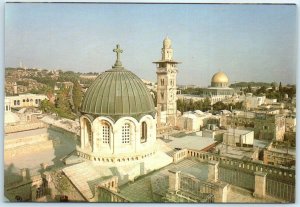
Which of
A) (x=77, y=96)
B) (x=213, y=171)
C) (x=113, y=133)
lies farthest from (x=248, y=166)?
(x=77, y=96)

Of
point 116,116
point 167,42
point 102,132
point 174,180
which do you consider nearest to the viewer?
point 174,180

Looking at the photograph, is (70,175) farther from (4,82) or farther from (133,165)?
(4,82)

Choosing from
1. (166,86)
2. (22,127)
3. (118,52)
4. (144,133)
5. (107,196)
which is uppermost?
(118,52)

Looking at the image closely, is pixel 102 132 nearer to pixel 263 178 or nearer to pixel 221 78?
pixel 221 78

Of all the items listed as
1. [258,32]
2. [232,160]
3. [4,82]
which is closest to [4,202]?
[4,82]

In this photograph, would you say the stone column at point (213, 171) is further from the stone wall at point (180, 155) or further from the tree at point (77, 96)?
the tree at point (77, 96)

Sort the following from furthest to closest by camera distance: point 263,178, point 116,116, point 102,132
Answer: point 102,132, point 116,116, point 263,178

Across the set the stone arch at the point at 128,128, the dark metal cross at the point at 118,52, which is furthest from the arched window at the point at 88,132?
the dark metal cross at the point at 118,52

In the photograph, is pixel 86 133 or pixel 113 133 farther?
pixel 86 133
